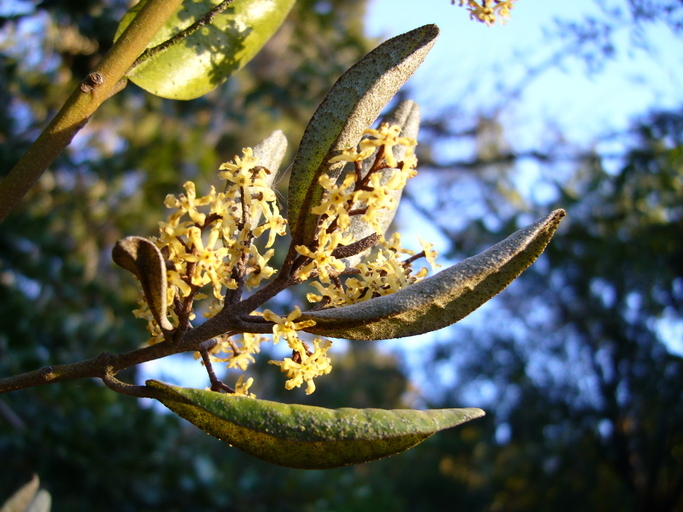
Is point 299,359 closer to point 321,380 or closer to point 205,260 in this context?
point 205,260

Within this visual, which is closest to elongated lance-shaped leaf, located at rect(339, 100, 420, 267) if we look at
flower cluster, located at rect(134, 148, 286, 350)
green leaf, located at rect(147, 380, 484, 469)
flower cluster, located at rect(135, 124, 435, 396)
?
flower cluster, located at rect(135, 124, 435, 396)

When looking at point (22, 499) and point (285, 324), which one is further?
point (22, 499)

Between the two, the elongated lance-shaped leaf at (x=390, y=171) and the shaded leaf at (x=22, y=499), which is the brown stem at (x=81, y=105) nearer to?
A: the elongated lance-shaped leaf at (x=390, y=171)

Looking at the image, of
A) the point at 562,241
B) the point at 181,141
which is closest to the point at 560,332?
the point at 562,241

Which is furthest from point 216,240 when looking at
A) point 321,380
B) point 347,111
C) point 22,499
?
point 321,380

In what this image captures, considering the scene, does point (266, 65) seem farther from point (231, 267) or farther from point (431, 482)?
point (231, 267)

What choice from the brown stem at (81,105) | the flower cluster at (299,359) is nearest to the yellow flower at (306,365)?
the flower cluster at (299,359)
